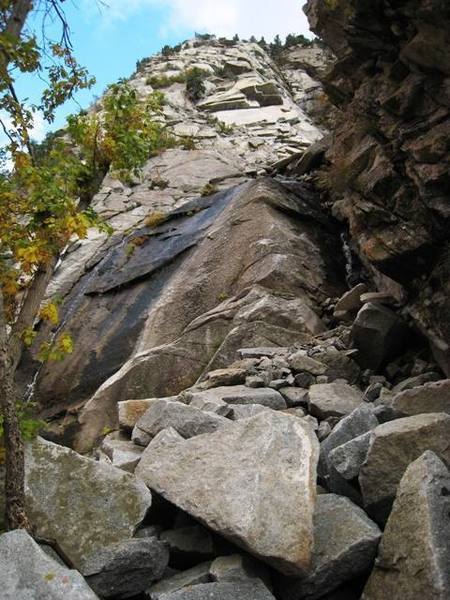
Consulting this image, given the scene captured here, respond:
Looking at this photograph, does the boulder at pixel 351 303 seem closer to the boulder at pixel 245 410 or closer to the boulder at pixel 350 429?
the boulder at pixel 245 410

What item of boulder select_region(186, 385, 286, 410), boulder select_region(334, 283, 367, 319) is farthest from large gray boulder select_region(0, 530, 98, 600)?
boulder select_region(334, 283, 367, 319)

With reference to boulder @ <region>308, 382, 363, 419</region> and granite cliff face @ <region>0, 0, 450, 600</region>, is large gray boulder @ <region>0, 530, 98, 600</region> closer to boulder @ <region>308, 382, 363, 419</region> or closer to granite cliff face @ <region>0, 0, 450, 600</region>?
granite cliff face @ <region>0, 0, 450, 600</region>

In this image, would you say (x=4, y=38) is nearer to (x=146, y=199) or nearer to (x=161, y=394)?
(x=161, y=394)

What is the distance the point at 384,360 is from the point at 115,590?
5.53m

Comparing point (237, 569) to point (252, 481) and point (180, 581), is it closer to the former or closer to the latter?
point (180, 581)

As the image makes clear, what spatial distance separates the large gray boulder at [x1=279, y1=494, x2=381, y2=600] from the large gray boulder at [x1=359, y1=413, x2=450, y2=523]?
0.23m

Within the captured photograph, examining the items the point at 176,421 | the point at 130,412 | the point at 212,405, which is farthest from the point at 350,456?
the point at 130,412

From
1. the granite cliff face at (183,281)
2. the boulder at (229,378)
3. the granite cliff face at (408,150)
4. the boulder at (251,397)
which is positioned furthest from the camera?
the granite cliff face at (183,281)

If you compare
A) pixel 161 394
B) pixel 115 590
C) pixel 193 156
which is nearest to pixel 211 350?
pixel 161 394

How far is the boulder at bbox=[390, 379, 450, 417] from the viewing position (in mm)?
5598

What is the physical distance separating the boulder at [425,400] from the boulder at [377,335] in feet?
7.66

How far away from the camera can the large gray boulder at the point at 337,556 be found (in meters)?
Result: 3.76

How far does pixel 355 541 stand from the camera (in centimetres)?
385

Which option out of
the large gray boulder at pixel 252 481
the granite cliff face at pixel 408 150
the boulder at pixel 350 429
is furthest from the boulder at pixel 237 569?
the granite cliff face at pixel 408 150
